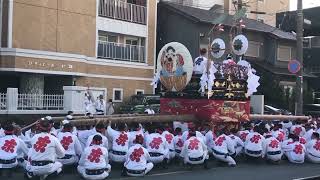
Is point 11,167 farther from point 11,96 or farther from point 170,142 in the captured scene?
point 11,96

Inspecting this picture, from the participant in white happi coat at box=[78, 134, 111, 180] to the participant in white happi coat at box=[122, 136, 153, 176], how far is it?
2.16 feet

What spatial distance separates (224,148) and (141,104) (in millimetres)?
13718

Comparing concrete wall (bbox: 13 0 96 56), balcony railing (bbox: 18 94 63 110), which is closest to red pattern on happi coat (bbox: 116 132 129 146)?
balcony railing (bbox: 18 94 63 110)

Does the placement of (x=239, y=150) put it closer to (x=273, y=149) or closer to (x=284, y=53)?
(x=273, y=149)

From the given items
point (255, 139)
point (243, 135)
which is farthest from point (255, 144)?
point (243, 135)

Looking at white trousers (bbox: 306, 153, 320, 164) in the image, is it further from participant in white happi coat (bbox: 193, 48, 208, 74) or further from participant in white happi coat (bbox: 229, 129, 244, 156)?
participant in white happi coat (bbox: 193, 48, 208, 74)

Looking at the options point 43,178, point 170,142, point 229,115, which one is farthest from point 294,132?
point 43,178

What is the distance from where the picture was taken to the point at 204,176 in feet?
42.8

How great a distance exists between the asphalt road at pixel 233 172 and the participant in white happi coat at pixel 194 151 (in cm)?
31

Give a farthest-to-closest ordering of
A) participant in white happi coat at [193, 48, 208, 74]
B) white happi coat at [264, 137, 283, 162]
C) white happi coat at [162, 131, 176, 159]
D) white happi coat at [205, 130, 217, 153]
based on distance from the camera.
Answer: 1. participant in white happi coat at [193, 48, 208, 74]
2. white happi coat at [264, 137, 283, 162]
3. white happi coat at [205, 130, 217, 153]
4. white happi coat at [162, 131, 176, 159]

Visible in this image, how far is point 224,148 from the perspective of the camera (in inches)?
582

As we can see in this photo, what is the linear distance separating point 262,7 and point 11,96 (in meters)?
35.3

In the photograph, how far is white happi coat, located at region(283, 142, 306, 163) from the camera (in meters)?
16.0

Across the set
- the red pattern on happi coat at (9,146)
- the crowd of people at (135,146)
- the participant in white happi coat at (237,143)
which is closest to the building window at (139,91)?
the crowd of people at (135,146)
